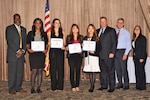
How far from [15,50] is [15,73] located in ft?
1.70

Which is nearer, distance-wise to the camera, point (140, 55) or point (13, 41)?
point (13, 41)

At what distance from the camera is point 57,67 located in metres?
6.63

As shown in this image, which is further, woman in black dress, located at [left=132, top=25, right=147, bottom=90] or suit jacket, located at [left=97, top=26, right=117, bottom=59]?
woman in black dress, located at [left=132, top=25, right=147, bottom=90]

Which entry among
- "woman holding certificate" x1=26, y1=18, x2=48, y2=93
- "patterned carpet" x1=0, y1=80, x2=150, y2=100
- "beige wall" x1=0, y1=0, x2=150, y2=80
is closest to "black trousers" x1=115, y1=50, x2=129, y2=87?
"patterned carpet" x1=0, y1=80, x2=150, y2=100

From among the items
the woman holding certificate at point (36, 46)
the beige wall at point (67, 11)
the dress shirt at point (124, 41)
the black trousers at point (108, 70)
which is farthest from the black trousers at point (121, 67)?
the beige wall at point (67, 11)

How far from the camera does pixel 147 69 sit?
310 inches

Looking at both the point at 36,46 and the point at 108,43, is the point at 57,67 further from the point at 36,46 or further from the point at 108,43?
the point at 108,43

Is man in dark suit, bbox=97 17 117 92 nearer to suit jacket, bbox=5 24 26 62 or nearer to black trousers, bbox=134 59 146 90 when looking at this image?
black trousers, bbox=134 59 146 90

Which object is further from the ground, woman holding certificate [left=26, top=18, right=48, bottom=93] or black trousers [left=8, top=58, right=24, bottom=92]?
woman holding certificate [left=26, top=18, right=48, bottom=93]

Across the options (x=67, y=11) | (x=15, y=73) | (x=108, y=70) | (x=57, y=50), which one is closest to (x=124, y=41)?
(x=108, y=70)

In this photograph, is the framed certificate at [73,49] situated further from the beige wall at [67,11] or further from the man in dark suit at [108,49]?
the beige wall at [67,11]

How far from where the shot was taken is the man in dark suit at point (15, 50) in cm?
632

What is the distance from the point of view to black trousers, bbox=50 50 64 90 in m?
6.55

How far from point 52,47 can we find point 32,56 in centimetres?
50
